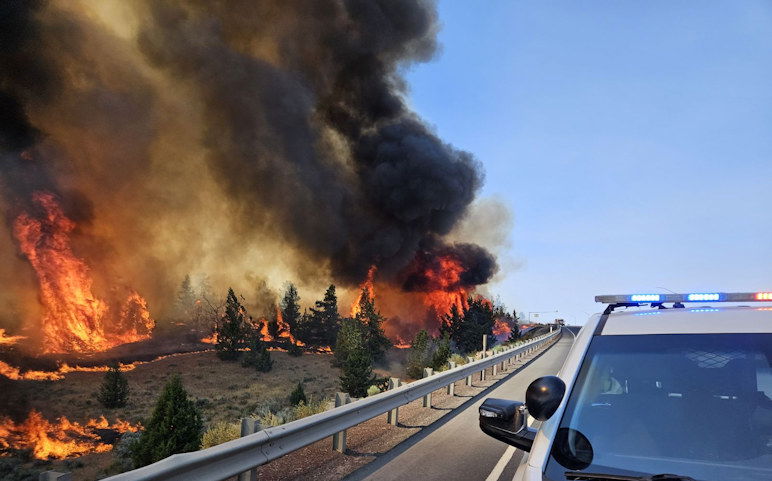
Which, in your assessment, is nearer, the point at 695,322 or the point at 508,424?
the point at 695,322

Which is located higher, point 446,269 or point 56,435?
point 446,269

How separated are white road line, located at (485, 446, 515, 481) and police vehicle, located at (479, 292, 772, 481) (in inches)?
125

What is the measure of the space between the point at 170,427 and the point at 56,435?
1130 inches

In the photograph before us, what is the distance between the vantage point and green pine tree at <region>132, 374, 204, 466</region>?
21891 millimetres

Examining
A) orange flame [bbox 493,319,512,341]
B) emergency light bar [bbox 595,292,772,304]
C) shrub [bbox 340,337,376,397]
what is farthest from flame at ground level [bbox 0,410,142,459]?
orange flame [bbox 493,319,512,341]

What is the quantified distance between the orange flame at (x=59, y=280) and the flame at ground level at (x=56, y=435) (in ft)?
61.7

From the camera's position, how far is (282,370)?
7094cm

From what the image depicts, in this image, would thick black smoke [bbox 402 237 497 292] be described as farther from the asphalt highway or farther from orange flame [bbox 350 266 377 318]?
the asphalt highway

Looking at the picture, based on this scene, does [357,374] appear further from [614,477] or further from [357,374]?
[614,477]

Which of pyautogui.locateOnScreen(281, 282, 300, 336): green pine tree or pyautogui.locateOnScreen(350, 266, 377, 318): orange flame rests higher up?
pyautogui.locateOnScreen(350, 266, 377, 318): orange flame

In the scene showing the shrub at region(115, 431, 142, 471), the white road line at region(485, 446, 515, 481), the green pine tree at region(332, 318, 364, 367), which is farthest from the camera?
the green pine tree at region(332, 318, 364, 367)

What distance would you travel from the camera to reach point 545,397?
83.6 inches

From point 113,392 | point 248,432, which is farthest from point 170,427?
point 113,392

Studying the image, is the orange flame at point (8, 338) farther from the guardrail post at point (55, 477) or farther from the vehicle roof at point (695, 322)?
the vehicle roof at point (695, 322)
